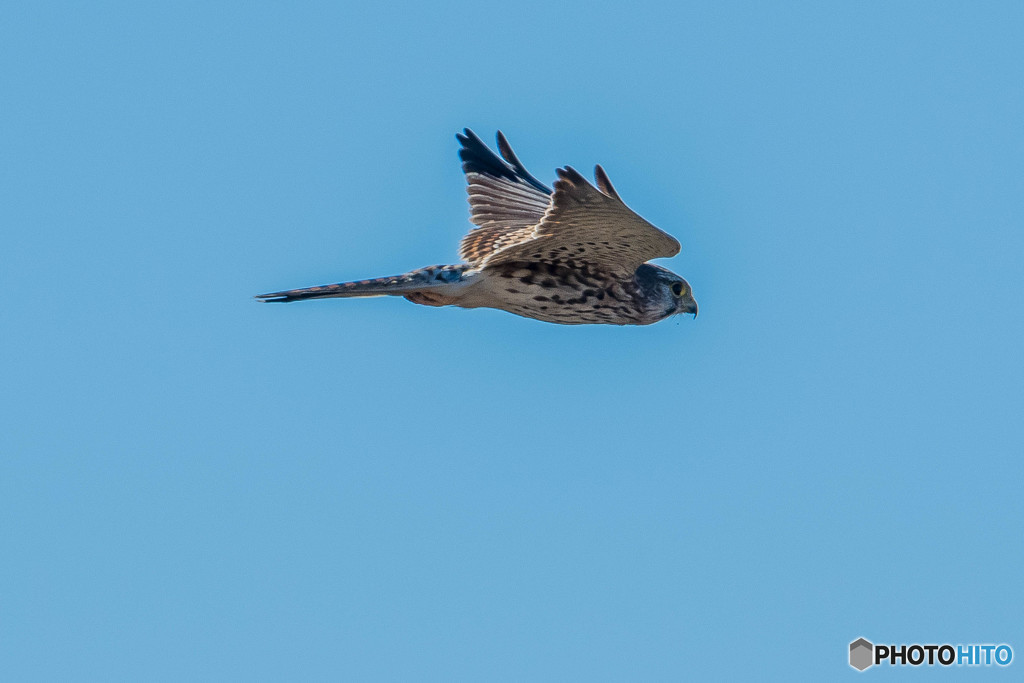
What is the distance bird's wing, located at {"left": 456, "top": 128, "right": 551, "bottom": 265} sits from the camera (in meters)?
11.4

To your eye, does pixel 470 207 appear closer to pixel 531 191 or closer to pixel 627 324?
pixel 531 191

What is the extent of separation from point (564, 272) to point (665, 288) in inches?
32.8

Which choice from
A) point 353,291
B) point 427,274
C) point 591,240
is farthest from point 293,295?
point 591,240

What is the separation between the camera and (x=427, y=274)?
9953 mm

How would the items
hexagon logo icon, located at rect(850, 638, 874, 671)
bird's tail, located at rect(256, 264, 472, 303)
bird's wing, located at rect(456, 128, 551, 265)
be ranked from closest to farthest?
bird's tail, located at rect(256, 264, 472, 303) → bird's wing, located at rect(456, 128, 551, 265) → hexagon logo icon, located at rect(850, 638, 874, 671)

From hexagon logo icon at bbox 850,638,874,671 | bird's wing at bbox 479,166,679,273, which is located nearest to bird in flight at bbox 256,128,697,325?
bird's wing at bbox 479,166,679,273

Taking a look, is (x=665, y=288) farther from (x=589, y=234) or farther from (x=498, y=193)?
(x=498, y=193)

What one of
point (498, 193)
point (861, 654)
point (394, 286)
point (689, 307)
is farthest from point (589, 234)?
point (861, 654)

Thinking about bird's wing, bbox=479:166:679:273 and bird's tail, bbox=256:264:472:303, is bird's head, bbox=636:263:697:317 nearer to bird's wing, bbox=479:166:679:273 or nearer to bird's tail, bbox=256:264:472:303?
bird's wing, bbox=479:166:679:273

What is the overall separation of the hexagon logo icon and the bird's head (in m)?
3.88

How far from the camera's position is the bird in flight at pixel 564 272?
9.05 meters

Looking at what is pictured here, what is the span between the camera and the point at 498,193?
39.0 feet

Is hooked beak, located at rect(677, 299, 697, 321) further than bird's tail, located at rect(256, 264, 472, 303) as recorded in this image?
Yes

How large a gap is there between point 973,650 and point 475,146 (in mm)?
5850
